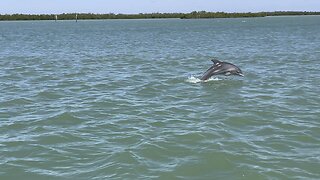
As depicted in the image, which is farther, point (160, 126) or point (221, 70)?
point (221, 70)

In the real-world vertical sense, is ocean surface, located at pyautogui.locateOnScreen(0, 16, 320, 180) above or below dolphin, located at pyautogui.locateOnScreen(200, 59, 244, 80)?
below

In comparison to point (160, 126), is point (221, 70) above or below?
above

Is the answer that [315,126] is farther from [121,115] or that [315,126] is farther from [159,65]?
[159,65]

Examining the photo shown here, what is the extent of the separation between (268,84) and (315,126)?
24.4ft

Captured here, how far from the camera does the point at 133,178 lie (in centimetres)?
956

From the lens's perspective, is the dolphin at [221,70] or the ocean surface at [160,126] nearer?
the ocean surface at [160,126]

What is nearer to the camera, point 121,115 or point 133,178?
point 133,178

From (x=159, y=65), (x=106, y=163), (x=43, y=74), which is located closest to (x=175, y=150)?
(x=106, y=163)

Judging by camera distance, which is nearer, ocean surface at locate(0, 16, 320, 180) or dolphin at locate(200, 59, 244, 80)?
ocean surface at locate(0, 16, 320, 180)

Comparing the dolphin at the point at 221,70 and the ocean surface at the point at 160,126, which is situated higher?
the dolphin at the point at 221,70

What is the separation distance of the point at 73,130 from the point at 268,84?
10359mm

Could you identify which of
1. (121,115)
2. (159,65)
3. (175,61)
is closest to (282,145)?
(121,115)

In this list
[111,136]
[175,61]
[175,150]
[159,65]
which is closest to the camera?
[175,150]

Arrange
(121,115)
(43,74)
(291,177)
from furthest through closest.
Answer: (43,74) < (121,115) < (291,177)
